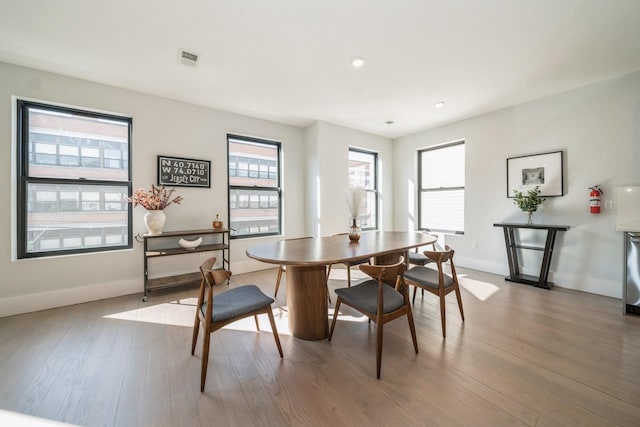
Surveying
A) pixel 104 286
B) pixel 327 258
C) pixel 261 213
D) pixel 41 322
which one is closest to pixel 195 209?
pixel 261 213

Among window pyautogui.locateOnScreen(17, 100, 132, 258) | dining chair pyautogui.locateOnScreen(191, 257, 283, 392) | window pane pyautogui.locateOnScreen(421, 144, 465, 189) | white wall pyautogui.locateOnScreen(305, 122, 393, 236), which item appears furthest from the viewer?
window pane pyautogui.locateOnScreen(421, 144, 465, 189)

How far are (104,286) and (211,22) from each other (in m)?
3.25

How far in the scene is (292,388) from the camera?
5.16 ft

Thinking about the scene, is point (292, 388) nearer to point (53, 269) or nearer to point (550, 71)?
point (53, 269)

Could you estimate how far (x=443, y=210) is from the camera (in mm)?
4832

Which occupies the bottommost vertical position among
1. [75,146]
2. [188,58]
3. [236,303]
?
[236,303]

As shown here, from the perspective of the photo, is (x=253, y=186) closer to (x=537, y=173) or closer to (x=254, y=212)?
(x=254, y=212)

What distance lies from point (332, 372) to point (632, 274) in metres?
3.33

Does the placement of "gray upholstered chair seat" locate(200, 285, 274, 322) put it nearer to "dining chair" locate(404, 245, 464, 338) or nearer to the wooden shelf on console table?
"dining chair" locate(404, 245, 464, 338)

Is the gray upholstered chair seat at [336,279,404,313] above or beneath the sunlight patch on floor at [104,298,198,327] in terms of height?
above

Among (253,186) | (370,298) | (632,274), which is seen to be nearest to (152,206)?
(253,186)

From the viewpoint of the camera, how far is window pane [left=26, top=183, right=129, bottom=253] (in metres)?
2.79

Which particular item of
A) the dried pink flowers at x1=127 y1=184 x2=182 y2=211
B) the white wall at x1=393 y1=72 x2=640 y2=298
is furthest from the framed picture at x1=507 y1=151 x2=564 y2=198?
the dried pink flowers at x1=127 y1=184 x2=182 y2=211

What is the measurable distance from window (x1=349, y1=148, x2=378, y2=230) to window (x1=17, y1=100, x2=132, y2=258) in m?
3.88
